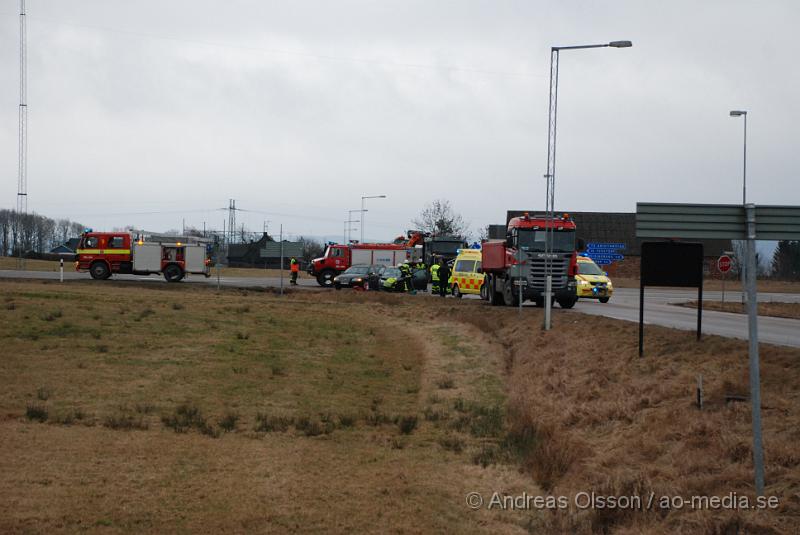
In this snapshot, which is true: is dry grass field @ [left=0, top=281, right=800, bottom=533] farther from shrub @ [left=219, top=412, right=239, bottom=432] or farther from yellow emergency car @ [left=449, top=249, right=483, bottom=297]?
yellow emergency car @ [left=449, top=249, right=483, bottom=297]

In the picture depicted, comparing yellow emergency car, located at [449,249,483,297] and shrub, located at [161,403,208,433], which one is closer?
shrub, located at [161,403,208,433]

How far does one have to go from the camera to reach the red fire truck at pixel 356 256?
1992 inches

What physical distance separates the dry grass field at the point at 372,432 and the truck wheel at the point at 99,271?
26599 millimetres

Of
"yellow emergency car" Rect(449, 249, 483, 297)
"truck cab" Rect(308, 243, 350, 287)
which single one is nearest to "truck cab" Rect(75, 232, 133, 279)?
"truck cab" Rect(308, 243, 350, 287)

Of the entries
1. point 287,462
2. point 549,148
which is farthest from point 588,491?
point 549,148

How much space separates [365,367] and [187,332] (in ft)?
19.3

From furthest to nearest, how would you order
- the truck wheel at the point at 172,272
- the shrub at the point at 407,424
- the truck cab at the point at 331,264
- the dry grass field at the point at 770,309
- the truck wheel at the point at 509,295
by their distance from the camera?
the truck cab at the point at 331,264 → the truck wheel at the point at 172,272 → the truck wheel at the point at 509,295 → the dry grass field at the point at 770,309 → the shrub at the point at 407,424

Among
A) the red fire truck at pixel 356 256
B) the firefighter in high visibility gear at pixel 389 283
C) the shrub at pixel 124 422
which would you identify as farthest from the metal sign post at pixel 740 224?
the red fire truck at pixel 356 256

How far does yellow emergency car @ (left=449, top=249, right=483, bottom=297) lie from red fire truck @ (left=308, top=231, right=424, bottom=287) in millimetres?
10683

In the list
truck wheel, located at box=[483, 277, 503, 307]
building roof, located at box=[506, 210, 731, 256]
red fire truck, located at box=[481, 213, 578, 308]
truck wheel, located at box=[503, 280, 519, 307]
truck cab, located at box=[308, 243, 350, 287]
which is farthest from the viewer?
building roof, located at box=[506, 210, 731, 256]

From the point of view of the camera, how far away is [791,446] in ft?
26.6

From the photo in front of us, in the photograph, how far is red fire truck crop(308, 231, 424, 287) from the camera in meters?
50.6

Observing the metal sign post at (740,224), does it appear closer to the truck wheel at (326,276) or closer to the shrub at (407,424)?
the shrub at (407,424)

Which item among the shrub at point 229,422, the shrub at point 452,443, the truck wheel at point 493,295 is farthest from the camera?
the truck wheel at point 493,295
